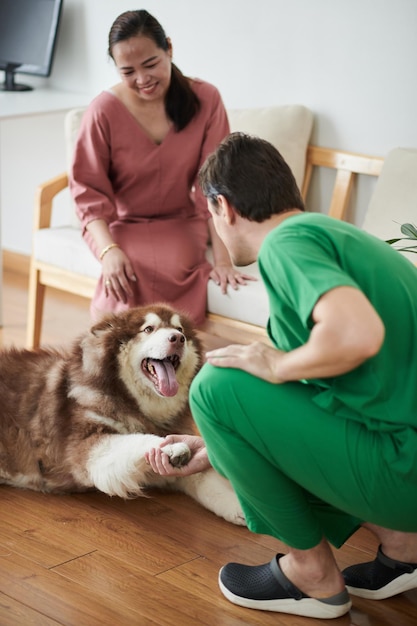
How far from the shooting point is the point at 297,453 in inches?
61.0

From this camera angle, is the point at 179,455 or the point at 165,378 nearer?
the point at 179,455

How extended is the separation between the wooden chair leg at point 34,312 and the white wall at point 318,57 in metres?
1.00

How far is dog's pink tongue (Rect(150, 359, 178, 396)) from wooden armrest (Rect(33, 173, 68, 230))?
1.14 m

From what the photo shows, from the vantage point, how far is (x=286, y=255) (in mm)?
1423

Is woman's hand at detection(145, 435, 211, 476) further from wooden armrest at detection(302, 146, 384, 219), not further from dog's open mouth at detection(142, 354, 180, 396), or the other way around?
wooden armrest at detection(302, 146, 384, 219)

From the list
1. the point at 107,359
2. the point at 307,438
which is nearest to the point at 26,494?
the point at 107,359

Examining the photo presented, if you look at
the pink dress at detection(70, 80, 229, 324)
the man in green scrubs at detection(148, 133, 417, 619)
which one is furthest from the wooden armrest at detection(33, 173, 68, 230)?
the man in green scrubs at detection(148, 133, 417, 619)


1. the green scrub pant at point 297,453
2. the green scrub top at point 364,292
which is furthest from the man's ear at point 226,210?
the green scrub pant at point 297,453

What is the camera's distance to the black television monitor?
3.77 m

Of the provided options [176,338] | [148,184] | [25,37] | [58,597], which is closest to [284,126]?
[148,184]

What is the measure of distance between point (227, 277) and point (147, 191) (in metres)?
0.38

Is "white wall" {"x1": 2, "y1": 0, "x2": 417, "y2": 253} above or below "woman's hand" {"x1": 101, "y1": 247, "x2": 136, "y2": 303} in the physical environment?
above

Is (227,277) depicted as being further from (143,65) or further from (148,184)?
(143,65)

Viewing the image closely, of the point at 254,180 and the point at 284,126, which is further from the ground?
the point at 254,180
